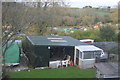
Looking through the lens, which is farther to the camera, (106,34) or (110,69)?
(106,34)

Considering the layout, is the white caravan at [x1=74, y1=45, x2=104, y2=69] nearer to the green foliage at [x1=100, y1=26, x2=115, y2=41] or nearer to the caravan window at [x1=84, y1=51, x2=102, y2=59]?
the caravan window at [x1=84, y1=51, x2=102, y2=59]

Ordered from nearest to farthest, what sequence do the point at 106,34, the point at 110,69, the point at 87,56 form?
the point at 110,69 < the point at 87,56 < the point at 106,34

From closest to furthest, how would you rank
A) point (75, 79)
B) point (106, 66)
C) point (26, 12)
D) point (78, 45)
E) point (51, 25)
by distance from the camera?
point (106, 66), point (26, 12), point (75, 79), point (78, 45), point (51, 25)

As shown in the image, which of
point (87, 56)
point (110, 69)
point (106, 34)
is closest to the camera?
point (110, 69)

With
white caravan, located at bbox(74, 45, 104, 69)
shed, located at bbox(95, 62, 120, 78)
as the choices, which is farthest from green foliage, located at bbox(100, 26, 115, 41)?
shed, located at bbox(95, 62, 120, 78)

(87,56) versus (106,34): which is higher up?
(106,34)

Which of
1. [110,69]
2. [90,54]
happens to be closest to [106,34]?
[90,54]

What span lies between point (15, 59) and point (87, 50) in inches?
75.2

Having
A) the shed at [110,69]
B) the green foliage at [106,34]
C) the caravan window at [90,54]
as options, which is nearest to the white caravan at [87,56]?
the caravan window at [90,54]

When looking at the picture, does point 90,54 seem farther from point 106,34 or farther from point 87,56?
point 106,34

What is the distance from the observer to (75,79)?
308 cm

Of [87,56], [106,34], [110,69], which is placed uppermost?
[106,34]

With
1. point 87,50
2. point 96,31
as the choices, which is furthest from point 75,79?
point 96,31

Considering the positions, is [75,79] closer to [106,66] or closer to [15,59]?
[106,66]
